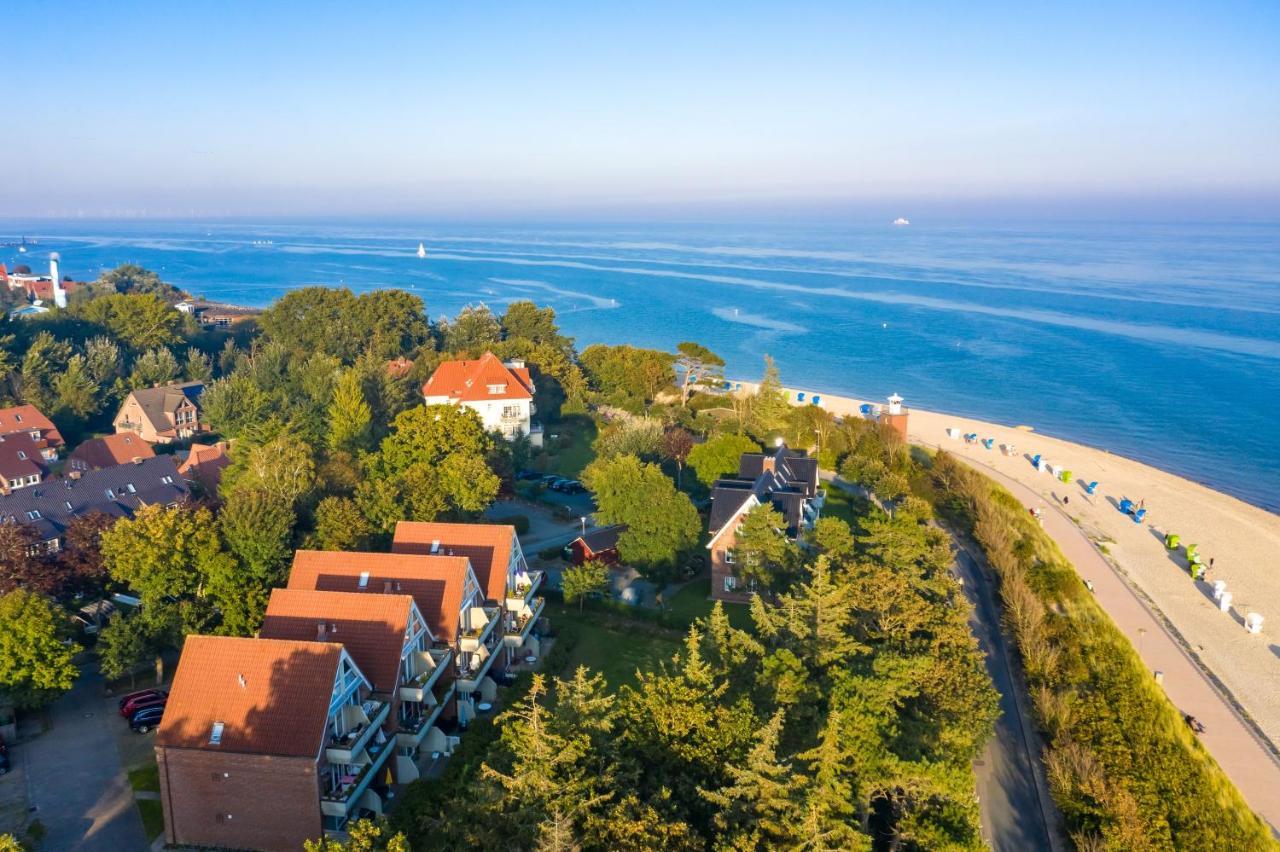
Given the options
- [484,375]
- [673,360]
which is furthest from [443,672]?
[673,360]

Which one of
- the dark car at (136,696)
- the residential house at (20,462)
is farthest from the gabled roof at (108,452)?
the dark car at (136,696)

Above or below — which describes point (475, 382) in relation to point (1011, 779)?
above

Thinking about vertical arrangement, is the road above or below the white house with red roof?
below

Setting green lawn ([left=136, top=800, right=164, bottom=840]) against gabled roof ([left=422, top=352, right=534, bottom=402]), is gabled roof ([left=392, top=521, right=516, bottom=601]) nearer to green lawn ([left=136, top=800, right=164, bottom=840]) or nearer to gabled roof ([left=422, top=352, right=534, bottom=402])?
green lawn ([left=136, top=800, right=164, bottom=840])

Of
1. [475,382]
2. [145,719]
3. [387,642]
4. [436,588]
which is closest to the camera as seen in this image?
[387,642]

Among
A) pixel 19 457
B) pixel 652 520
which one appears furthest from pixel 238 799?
pixel 19 457

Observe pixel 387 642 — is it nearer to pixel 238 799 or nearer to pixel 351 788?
pixel 351 788

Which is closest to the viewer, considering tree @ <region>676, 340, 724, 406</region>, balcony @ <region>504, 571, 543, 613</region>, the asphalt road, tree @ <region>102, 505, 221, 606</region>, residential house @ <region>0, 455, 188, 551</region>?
the asphalt road

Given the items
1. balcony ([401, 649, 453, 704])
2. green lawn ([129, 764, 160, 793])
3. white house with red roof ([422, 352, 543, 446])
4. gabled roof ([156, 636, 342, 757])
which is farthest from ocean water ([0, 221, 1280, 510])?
green lawn ([129, 764, 160, 793])
